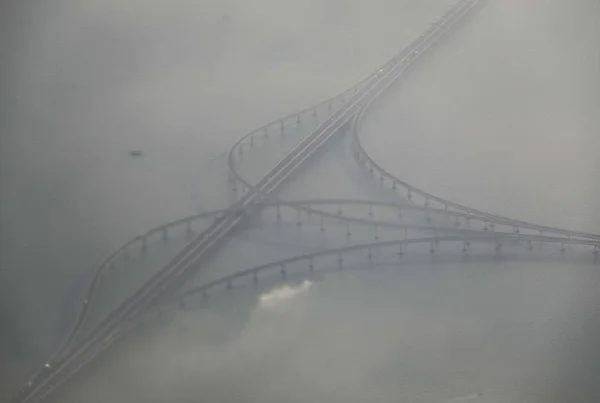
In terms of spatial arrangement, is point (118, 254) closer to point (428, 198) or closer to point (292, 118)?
point (292, 118)

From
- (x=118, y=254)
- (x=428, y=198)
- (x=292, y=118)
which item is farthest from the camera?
(x=292, y=118)

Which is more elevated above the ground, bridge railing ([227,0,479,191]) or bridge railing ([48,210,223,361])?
bridge railing ([227,0,479,191])

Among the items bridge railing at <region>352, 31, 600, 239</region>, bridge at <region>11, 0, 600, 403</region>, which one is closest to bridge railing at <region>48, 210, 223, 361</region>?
bridge at <region>11, 0, 600, 403</region>

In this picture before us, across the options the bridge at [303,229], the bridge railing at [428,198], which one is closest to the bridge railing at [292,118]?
the bridge at [303,229]

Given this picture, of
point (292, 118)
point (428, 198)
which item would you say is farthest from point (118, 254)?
point (428, 198)

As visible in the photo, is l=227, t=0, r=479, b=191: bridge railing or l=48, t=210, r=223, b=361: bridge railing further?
l=227, t=0, r=479, b=191: bridge railing

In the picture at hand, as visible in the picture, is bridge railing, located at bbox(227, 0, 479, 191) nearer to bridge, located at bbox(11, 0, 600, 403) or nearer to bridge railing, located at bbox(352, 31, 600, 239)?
bridge, located at bbox(11, 0, 600, 403)

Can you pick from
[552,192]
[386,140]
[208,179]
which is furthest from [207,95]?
[552,192]

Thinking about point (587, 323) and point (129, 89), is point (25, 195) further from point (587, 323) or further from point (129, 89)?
point (587, 323)

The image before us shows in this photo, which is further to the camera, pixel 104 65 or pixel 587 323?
pixel 104 65
